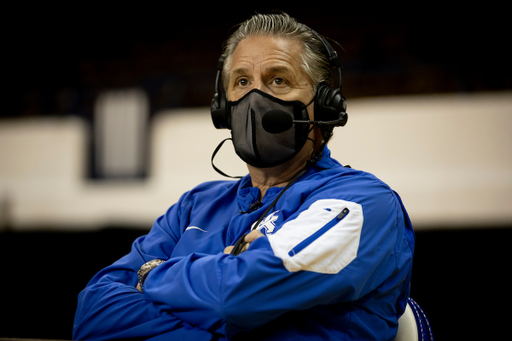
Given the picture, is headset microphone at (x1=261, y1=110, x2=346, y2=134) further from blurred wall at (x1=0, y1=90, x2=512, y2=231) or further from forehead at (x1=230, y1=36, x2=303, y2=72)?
blurred wall at (x1=0, y1=90, x2=512, y2=231)

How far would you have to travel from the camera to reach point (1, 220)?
4.03 meters

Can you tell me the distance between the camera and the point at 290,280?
89cm

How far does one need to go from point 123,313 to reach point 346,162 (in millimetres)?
2422

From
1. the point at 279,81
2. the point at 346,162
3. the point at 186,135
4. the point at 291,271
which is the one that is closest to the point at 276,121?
the point at 279,81

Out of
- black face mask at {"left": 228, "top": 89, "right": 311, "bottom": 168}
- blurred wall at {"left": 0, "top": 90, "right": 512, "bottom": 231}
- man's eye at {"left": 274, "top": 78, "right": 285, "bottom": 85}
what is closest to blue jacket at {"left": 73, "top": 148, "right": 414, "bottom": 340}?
black face mask at {"left": 228, "top": 89, "right": 311, "bottom": 168}

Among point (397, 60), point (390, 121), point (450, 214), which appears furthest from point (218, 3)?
point (450, 214)

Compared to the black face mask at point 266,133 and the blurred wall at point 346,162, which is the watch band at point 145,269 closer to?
the black face mask at point 266,133

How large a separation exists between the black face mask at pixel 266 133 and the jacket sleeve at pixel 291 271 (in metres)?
0.23

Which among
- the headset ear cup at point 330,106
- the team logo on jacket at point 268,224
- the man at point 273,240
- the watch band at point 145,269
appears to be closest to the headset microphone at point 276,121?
the man at point 273,240

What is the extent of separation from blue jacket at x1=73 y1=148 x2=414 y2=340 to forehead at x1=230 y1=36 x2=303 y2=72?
1.11 feet

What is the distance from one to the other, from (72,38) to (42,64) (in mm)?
482

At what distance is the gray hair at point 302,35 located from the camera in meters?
1.29

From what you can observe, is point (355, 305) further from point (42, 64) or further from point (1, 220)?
point (42, 64)

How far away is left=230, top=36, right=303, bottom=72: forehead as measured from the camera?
1.25 metres
